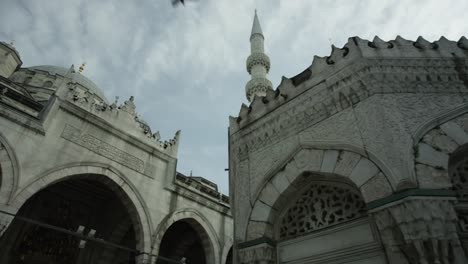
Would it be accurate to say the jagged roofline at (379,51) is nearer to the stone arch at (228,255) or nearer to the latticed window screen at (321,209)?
the latticed window screen at (321,209)

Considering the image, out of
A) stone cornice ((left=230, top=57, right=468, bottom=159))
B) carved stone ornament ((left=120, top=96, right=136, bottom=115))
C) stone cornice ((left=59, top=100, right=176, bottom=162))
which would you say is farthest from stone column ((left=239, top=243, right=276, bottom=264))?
carved stone ornament ((left=120, top=96, right=136, bottom=115))

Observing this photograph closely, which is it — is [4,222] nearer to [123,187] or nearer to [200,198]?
[123,187]

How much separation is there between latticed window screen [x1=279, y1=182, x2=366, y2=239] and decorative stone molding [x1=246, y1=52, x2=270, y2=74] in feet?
59.5

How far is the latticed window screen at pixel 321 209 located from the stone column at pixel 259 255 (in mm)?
335

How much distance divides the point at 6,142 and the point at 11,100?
1.64 meters

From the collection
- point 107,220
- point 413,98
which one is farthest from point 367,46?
point 107,220

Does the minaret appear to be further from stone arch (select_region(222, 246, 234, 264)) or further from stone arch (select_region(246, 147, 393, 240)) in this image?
stone arch (select_region(246, 147, 393, 240))

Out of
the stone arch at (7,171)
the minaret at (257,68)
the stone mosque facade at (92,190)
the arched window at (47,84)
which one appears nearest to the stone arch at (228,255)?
the stone mosque facade at (92,190)

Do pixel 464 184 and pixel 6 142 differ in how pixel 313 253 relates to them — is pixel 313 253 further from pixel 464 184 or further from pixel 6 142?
pixel 6 142

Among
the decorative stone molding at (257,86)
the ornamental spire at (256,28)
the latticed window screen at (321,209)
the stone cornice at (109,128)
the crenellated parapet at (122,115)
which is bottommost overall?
the latticed window screen at (321,209)

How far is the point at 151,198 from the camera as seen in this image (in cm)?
1009

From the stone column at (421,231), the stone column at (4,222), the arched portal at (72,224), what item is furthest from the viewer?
the arched portal at (72,224)

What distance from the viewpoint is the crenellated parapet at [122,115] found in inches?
391

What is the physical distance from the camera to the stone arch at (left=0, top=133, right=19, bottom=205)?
707cm
